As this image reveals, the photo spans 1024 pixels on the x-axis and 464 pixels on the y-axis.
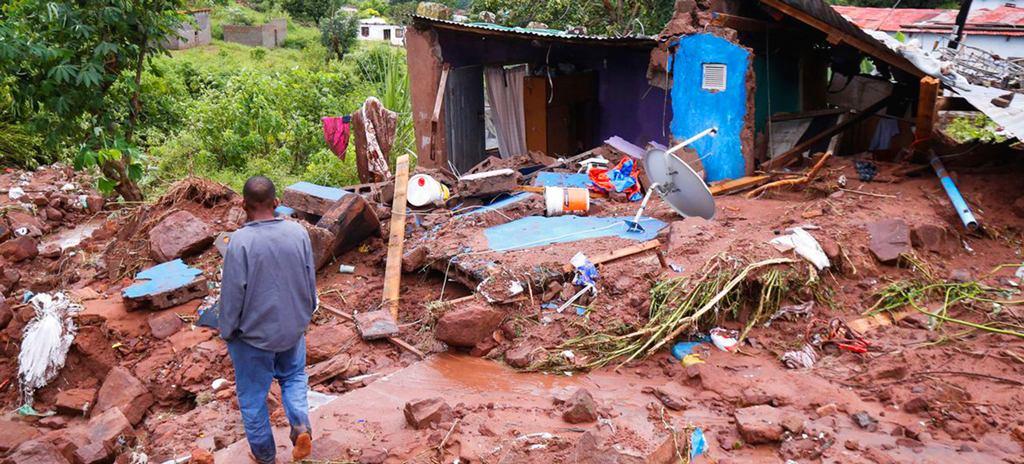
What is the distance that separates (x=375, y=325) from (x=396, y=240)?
147cm

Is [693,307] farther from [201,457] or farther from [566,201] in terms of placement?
[201,457]

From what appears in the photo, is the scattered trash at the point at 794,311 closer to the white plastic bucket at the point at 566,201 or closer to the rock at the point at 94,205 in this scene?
the white plastic bucket at the point at 566,201

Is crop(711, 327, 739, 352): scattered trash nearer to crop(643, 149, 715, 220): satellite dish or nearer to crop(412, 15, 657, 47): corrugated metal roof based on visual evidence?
crop(643, 149, 715, 220): satellite dish

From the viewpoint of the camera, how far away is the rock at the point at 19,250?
8.24m

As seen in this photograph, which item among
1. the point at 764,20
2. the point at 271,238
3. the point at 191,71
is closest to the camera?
the point at 271,238

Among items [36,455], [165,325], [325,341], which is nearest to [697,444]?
[325,341]

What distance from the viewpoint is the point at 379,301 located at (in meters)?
6.96

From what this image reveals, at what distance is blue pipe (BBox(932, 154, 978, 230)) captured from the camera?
7656 mm

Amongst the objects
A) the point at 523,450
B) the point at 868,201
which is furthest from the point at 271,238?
the point at 868,201

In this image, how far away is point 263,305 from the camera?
3.84 meters

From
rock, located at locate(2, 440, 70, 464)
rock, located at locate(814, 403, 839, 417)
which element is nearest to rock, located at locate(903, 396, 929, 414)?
rock, located at locate(814, 403, 839, 417)

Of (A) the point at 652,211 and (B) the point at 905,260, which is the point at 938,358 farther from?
(A) the point at 652,211

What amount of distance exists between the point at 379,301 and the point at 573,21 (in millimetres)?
11090

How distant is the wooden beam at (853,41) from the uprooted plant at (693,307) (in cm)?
419
